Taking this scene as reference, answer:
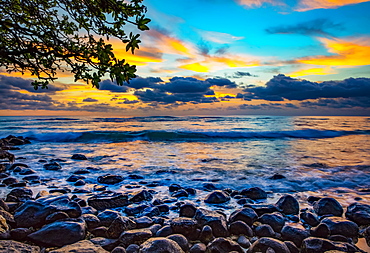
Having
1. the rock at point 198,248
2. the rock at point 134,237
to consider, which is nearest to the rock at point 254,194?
the rock at point 198,248

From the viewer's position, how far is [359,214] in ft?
15.9

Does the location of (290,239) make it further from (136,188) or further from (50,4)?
(50,4)

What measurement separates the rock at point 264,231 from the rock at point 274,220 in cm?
26

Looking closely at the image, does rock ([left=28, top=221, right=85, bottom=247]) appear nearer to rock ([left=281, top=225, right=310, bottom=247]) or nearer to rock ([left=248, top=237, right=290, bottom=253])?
rock ([left=248, top=237, right=290, bottom=253])

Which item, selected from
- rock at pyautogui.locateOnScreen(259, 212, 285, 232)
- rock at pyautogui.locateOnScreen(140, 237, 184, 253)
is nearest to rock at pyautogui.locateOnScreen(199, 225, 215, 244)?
rock at pyautogui.locateOnScreen(140, 237, 184, 253)

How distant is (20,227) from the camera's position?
418 centimetres

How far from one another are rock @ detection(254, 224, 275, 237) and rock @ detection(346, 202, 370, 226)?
204 cm

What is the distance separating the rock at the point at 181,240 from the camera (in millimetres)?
3668

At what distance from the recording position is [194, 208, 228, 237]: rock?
4203 millimetres

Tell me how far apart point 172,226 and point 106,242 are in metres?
1.13

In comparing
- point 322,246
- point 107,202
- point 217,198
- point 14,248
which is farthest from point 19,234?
point 322,246

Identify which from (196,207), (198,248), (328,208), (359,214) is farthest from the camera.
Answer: (196,207)

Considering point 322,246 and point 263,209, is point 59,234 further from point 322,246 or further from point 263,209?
point 322,246

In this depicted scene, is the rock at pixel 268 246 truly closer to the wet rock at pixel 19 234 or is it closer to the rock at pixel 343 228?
the rock at pixel 343 228
